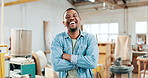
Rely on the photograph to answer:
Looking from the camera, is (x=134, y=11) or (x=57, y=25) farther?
(x=57, y=25)

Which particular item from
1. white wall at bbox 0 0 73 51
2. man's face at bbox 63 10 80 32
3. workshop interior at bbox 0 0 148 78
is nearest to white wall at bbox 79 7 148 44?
workshop interior at bbox 0 0 148 78

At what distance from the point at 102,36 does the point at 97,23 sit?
2.54 ft

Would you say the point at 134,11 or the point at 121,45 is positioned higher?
the point at 134,11

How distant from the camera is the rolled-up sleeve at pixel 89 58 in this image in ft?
5.27

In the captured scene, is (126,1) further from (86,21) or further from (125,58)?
(125,58)

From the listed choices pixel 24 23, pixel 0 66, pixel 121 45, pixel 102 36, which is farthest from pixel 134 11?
pixel 0 66

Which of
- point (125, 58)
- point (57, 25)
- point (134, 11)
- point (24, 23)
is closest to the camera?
point (125, 58)

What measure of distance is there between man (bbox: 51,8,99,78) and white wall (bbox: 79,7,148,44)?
→ 700 centimetres

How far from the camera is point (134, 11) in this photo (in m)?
8.17

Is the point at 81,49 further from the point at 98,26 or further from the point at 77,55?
the point at 98,26

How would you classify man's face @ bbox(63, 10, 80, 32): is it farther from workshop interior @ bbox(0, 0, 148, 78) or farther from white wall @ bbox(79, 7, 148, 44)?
white wall @ bbox(79, 7, 148, 44)

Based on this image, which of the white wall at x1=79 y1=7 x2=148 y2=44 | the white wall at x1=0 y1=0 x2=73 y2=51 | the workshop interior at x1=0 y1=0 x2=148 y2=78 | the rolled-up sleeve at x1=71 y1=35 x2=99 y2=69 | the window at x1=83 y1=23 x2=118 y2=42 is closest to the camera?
the rolled-up sleeve at x1=71 y1=35 x2=99 y2=69

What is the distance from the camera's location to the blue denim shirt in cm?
161

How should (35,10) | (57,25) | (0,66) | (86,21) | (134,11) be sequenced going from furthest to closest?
(86,21) → (57,25) → (134,11) → (35,10) → (0,66)
